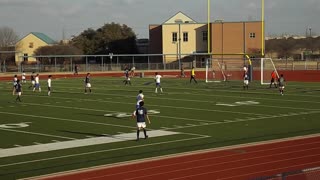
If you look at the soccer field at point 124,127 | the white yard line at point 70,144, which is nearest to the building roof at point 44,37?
the soccer field at point 124,127

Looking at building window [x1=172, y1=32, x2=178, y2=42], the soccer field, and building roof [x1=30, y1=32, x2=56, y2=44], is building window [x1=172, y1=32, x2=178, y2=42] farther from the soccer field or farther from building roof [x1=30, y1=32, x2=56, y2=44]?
the soccer field

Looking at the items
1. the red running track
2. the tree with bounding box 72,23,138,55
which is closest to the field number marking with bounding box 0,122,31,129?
the red running track

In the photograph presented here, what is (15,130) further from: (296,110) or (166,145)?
(296,110)

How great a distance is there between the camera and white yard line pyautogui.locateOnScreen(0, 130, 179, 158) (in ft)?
49.9

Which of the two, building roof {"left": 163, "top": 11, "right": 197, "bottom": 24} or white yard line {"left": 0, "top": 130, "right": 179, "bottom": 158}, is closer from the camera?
white yard line {"left": 0, "top": 130, "right": 179, "bottom": 158}

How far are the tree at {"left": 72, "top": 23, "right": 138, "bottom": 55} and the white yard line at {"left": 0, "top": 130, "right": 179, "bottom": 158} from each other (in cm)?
8014

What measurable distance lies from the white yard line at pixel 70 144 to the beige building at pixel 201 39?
57.4 m

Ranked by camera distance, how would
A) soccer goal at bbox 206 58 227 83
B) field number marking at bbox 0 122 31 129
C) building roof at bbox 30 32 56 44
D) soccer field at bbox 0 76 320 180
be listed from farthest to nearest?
1. building roof at bbox 30 32 56 44
2. soccer goal at bbox 206 58 227 83
3. field number marking at bbox 0 122 31 129
4. soccer field at bbox 0 76 320 180

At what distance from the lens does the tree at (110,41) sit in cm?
9862

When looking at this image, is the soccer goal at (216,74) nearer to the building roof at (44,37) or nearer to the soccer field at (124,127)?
the soccer field at (124,127)

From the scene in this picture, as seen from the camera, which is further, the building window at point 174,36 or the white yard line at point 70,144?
the building window at point 174,36

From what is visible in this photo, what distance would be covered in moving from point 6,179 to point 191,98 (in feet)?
67.8

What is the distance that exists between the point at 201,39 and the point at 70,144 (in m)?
72.6

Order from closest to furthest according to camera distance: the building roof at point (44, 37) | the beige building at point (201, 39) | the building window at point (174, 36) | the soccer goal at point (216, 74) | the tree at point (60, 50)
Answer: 1. the soccer goal at point (216, 74)
2. the beige building at point (201, 39)
3. the building window at point (174, 36)
4. the tree at point (60, 50)
5. the building roof at point (44, 37)
